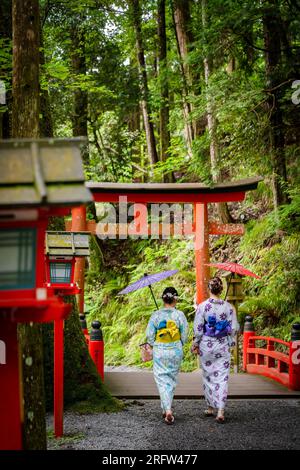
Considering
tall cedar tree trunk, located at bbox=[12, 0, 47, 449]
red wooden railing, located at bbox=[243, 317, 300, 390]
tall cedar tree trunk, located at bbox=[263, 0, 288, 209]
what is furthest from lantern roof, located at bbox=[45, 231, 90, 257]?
tall cedar tree trunk, located at bbox=[263, 0, 288, 209]

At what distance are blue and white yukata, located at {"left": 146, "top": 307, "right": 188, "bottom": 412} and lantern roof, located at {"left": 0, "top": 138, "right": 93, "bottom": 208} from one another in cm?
380

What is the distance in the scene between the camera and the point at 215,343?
696 centimetres

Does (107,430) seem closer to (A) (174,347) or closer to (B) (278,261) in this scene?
(A) (174,347)

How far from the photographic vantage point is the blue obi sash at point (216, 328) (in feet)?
22.8

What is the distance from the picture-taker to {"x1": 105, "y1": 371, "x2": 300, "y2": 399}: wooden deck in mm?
8438

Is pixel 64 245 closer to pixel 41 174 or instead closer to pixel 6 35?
pixel 41 174

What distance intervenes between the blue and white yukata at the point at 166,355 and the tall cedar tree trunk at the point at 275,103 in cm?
581

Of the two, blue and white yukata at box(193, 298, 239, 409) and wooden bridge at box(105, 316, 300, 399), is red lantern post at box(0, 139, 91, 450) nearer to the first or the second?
blue and white yukata at box(193, 298, 239, 409)

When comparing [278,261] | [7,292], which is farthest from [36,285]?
[278,261]

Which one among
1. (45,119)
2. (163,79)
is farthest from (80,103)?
(45,119)

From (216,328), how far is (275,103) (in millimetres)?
6191

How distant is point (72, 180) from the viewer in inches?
127

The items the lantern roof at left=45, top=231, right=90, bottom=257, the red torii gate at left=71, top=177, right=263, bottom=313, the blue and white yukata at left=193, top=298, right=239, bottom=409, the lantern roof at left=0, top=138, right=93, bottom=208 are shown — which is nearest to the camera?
the lantern roof at left=0, top=138, right=93, bottom=208

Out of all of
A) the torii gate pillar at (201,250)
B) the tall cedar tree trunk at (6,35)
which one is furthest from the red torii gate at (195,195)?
the tall cedar tree trunk at (6,35)
